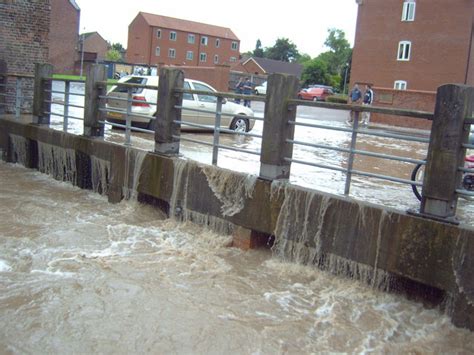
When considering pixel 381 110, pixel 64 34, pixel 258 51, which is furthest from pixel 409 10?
pixel 258 51

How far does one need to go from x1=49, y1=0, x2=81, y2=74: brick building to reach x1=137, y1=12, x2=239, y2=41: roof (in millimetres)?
27909

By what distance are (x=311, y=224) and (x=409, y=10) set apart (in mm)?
36831

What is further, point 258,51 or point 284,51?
point 258,51

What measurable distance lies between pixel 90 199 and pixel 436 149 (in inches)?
248

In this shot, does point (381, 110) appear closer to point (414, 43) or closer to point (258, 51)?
point (414, 43)

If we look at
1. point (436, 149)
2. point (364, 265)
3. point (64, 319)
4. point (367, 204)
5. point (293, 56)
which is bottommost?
point (64, 319)

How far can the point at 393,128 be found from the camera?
80.8 feet

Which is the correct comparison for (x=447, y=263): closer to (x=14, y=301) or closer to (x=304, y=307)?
(x=304, y=307)

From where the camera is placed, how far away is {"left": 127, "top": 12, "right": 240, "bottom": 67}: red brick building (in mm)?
86625

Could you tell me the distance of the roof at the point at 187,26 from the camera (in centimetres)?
8738

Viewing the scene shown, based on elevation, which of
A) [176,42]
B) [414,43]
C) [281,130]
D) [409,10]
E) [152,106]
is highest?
[176,42]

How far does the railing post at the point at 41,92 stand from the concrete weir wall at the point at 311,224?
7.78 ft

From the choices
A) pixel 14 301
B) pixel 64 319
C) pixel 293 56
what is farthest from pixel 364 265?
pixel 293 56

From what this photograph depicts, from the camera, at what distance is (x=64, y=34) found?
189 ft
